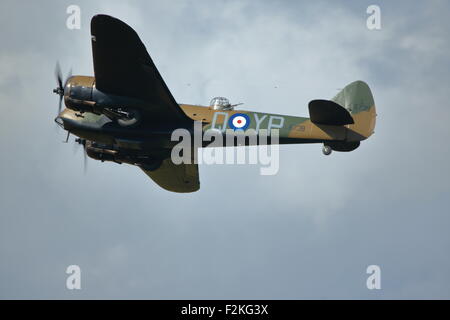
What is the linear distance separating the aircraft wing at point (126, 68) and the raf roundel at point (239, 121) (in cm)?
177

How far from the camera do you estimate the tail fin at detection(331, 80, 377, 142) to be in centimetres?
2720

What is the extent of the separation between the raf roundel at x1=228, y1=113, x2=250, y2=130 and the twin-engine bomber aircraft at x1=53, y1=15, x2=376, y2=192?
0.04 meters

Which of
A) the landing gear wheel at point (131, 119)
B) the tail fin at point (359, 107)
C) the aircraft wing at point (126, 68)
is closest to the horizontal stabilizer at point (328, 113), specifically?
the tail fin at point (359, 107)

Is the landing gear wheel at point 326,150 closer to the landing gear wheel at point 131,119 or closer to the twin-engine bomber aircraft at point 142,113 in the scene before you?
the twin-engine bomber aircraft at point 142,113

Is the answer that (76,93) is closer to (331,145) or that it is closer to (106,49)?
(106,49)

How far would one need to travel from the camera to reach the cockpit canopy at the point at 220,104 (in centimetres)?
2819

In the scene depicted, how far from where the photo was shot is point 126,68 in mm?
26500

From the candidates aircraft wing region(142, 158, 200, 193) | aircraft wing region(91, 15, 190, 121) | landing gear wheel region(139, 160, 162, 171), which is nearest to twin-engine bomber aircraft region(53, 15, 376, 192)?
aircraft wing region(91, 15, 190, 121)

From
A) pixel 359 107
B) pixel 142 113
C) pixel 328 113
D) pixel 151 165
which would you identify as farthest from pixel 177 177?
pixel 359 107

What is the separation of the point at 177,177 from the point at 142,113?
5.89 metres

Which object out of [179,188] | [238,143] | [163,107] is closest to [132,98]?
[163,107]

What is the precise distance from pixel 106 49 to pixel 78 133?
396 cm

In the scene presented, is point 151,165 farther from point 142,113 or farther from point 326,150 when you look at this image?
point 326,150

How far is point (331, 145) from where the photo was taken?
88.8ft
